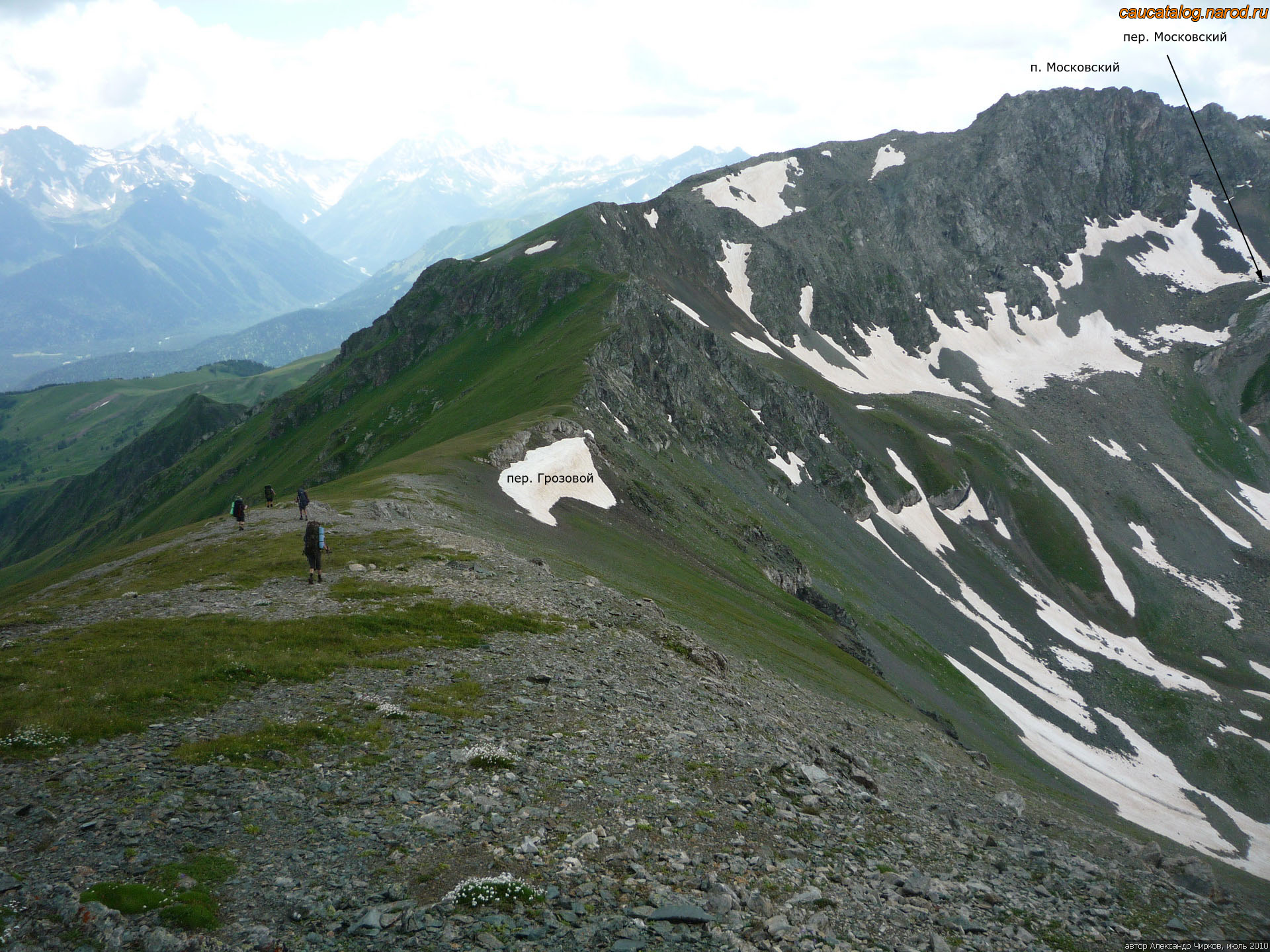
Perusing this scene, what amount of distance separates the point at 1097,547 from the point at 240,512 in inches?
5711

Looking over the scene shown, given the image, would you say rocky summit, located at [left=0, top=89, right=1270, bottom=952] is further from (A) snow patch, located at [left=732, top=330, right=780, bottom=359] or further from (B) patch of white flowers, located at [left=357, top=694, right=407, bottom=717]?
(A) snow patch, located at [left=732, top=330, right=780, bottom=359]

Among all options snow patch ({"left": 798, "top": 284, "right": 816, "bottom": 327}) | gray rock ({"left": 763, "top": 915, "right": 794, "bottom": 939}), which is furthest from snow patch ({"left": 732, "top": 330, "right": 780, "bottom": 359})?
gray rock ({"left": 763, "top": 915, "right": 794, "bottom": 939})

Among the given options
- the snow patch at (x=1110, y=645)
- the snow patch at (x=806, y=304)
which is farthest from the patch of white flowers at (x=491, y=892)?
the snow patch at (x=806, y=304)

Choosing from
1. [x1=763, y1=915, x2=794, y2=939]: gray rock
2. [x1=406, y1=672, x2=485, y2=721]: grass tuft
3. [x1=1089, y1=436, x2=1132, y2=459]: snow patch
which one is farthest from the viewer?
[x1=1089, y1=436, x2=1132, y2=459]: snow patch

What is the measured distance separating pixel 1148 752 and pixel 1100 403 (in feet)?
388

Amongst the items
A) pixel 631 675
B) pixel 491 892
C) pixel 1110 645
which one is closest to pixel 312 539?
pixel 631 675

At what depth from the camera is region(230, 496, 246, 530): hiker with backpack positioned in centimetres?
4331

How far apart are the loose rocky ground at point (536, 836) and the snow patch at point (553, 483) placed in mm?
32620

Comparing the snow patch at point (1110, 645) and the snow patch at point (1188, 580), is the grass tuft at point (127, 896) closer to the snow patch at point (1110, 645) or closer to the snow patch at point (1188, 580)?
the snow patch at point (1110, 645)

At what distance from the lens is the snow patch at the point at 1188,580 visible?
124062mm

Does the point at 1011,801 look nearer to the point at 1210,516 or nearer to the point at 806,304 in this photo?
the point at 1210,516

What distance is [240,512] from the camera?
1726 inches

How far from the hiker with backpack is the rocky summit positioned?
96 centimetres

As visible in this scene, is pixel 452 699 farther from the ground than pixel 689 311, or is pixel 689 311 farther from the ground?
pixel 689 311
